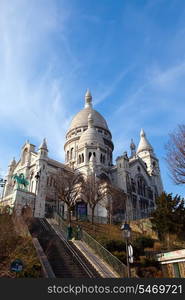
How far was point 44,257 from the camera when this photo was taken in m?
17.0

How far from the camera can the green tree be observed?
85.3ft

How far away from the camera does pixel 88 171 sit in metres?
46.7

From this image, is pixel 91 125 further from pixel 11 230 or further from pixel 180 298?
pixel 180 298

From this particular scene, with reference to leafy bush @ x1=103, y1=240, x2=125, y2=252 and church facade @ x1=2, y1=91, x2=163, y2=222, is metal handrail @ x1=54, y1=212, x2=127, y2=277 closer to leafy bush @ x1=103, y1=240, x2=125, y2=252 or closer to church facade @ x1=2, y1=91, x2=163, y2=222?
leafy bush @ x1=103, y1=240, x2=125, y2=252

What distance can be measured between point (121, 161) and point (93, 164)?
768 cm

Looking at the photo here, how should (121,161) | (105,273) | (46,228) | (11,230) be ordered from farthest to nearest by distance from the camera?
1. (121,161)
2. (46,228)
3. (11,230)
4. (105,273)

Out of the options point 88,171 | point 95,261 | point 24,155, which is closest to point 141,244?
point 95,261

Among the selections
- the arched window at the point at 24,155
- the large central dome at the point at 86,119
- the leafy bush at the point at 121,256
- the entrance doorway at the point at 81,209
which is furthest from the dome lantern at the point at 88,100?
the leafy bush at the point at 121,256

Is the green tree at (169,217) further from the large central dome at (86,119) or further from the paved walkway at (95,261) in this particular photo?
the large central dome at (86,119)

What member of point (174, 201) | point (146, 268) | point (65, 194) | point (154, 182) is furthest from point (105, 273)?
point (154, 182)

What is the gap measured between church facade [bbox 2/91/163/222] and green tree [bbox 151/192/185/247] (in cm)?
1455

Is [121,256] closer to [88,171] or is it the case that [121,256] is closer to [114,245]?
[114,245]

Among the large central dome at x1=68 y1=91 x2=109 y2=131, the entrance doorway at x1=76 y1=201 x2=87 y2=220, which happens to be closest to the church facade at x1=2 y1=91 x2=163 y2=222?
the large central dome at x1=68 y1=91 x2=109 y2=131

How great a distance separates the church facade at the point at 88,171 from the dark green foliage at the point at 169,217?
14.5m
